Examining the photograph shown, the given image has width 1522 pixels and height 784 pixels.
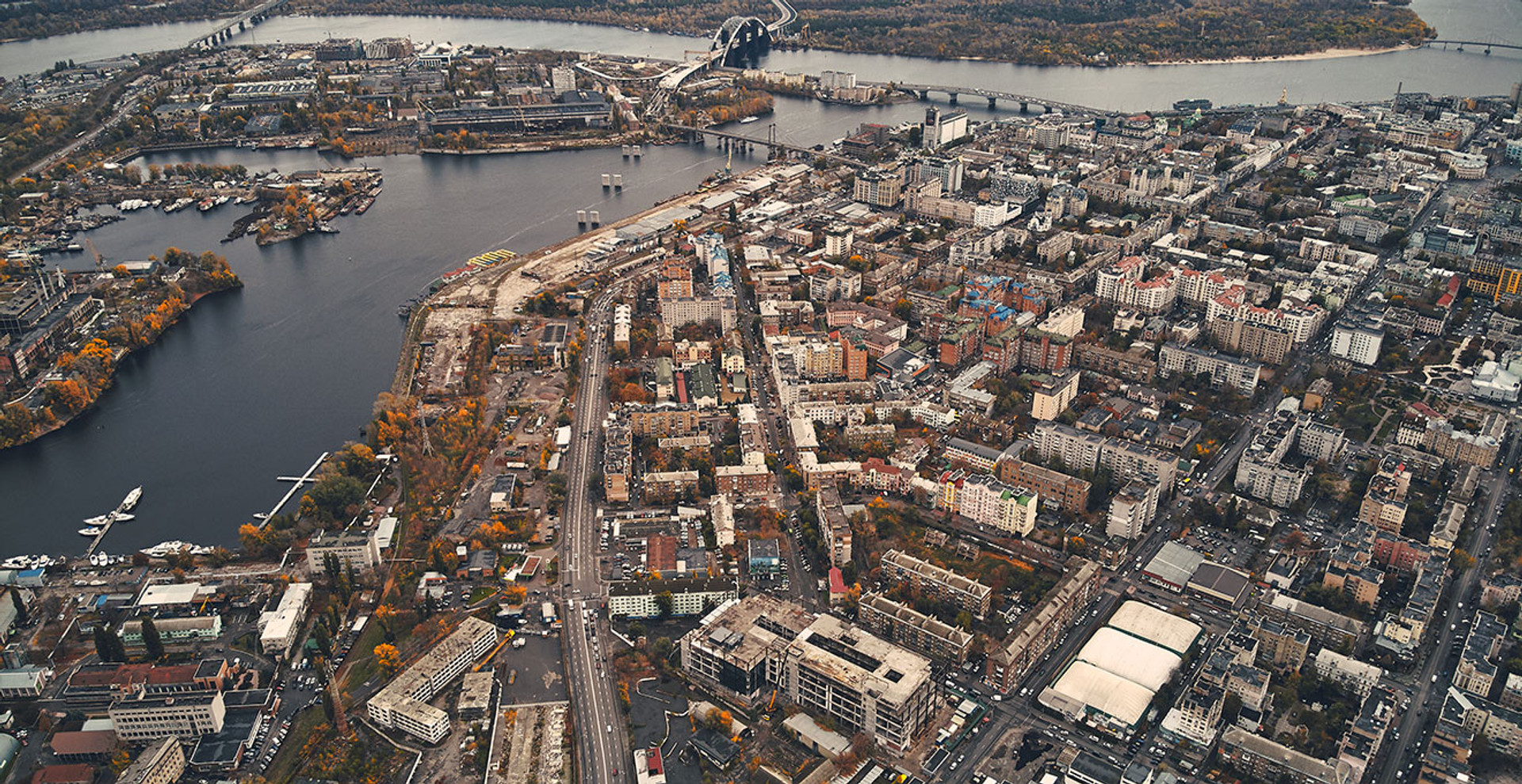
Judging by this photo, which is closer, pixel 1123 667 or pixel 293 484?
pixel 1123 667

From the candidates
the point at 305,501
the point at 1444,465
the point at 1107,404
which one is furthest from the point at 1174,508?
the point at 305,501

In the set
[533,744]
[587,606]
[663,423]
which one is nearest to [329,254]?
[663,423]

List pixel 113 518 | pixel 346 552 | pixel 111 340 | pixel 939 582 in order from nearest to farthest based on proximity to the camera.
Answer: pixel 939 582 < pixel 346 552 < pixel 113 518 < pixel 111 340

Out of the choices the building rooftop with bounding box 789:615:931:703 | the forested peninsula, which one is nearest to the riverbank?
the building rooftop with bounding box 789:615:931:703

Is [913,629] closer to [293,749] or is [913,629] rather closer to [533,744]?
[533,744]

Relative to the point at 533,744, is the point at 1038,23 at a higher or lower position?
higher

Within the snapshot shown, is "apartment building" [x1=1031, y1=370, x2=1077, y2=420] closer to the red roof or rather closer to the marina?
the red roof

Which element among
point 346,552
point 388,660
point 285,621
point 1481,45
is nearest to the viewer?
point 388,660
